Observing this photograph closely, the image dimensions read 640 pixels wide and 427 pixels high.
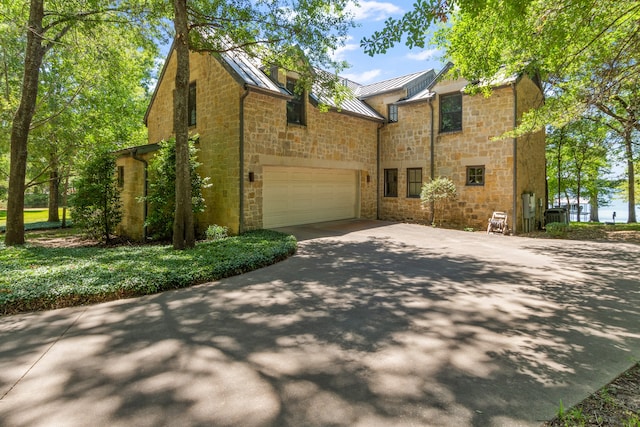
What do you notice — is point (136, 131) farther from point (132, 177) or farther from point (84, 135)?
point (132, 177)

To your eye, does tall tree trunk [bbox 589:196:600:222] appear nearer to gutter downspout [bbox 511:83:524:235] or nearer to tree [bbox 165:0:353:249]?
gutter downspout [bbox 511:83:524:235]

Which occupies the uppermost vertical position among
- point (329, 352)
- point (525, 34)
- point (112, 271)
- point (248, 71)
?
point (248, 71)

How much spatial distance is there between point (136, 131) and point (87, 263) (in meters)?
16.9

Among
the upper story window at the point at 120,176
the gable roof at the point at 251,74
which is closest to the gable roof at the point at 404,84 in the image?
the gable roof at the point at 251,74

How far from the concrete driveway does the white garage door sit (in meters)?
5.72

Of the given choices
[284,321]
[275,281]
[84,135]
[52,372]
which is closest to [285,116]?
[275,281]

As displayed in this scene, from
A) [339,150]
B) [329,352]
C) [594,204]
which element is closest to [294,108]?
[339,150]

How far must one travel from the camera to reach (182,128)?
772cm

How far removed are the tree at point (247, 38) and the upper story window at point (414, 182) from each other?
6.14m

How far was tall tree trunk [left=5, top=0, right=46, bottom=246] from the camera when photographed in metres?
8.98

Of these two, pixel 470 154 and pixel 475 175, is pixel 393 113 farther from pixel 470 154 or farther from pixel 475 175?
pixel 475 175

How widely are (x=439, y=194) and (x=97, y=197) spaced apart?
12.1 m

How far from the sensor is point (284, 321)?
13.3 feet

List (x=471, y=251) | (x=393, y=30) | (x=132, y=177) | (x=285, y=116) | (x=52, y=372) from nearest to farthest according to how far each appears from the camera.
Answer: (x=52, y=372) < (x=393, y=30) < (x=471, y=251) < (x=285, y=116) < (x=132, y=177)
